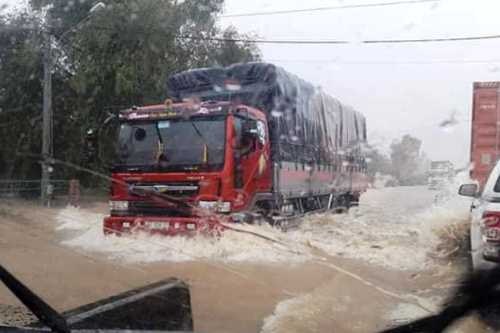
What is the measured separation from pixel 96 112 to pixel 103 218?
5.83 feet

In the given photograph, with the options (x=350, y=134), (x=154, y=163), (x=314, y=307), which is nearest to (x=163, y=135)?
(x=154, y=163)

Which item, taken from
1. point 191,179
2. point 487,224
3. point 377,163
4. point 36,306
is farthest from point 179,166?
point 36,306

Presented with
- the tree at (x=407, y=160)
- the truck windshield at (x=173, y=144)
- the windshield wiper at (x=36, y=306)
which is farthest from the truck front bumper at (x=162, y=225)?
the windshield wiper at (x=36, y=306)

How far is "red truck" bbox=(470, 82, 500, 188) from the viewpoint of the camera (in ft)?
28.9

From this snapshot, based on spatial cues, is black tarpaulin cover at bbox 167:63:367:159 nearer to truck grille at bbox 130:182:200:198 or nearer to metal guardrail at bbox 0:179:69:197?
truck grille at bbox 130:182:200:198

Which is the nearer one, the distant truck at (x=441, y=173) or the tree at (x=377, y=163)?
the distant truck at (x=441, y=173)

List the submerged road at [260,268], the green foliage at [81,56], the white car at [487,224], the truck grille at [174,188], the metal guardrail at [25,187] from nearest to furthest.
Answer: the white car at [487,224] → the submerged road at [260,268] → the metal guardrail at [25,187] → the green foliage at [81,56] → the truck grille at [174,188]

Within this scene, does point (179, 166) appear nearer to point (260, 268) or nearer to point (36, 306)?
point (260, 268)

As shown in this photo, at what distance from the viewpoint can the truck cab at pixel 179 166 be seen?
8.29 m

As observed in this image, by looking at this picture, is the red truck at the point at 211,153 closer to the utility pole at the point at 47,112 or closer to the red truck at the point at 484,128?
the utility pole at the point at 47,112

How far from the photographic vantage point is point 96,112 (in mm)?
7891

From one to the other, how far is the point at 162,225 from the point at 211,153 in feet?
3.85

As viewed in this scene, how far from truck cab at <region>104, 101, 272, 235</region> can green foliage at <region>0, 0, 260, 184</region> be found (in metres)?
0.63

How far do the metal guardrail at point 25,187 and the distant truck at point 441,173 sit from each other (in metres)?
5.11
